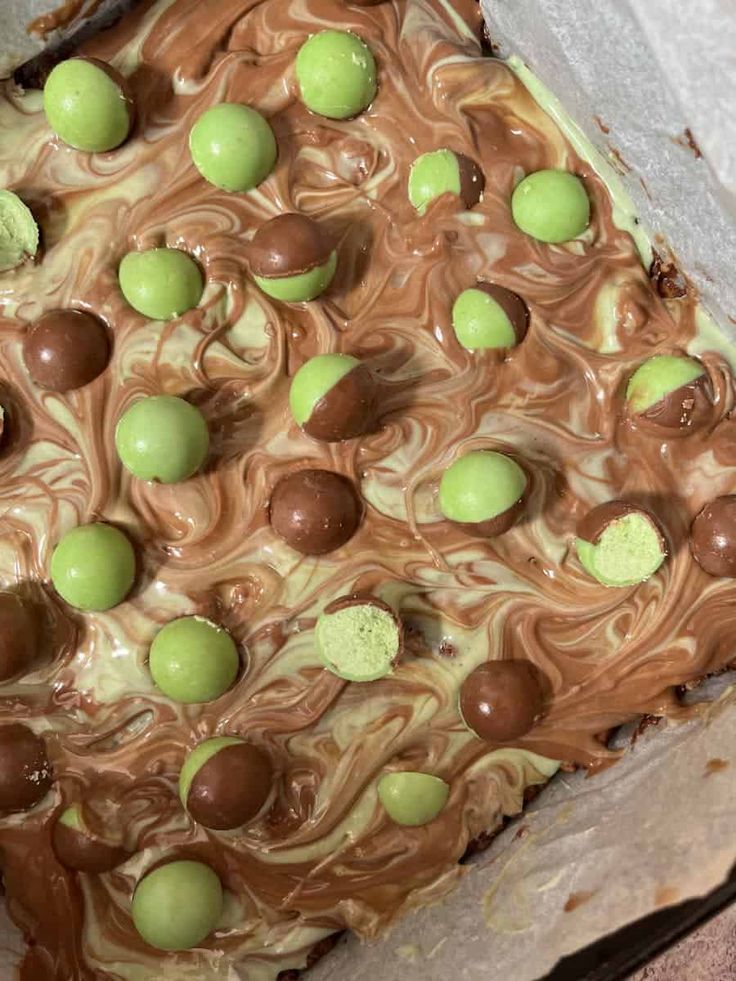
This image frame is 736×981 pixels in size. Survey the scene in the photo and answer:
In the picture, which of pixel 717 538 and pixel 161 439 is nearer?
pixel 161 439

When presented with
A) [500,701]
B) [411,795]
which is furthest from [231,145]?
[411,795]

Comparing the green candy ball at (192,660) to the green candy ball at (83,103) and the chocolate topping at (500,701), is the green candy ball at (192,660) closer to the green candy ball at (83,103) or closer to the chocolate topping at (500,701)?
the chocolate topping at (500,701)

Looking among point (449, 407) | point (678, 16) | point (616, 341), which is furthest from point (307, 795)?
point (678, 16)

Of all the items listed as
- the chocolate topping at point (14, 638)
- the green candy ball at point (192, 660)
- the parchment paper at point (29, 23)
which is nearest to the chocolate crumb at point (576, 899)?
the green candy ball at point (192, 660)

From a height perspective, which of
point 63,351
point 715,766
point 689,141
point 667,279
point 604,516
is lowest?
point 715,766

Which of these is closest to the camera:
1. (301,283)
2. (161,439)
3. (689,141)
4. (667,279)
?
(689,141)

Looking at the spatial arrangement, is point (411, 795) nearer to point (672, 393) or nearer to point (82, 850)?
point (82, 850)

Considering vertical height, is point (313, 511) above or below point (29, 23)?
below
